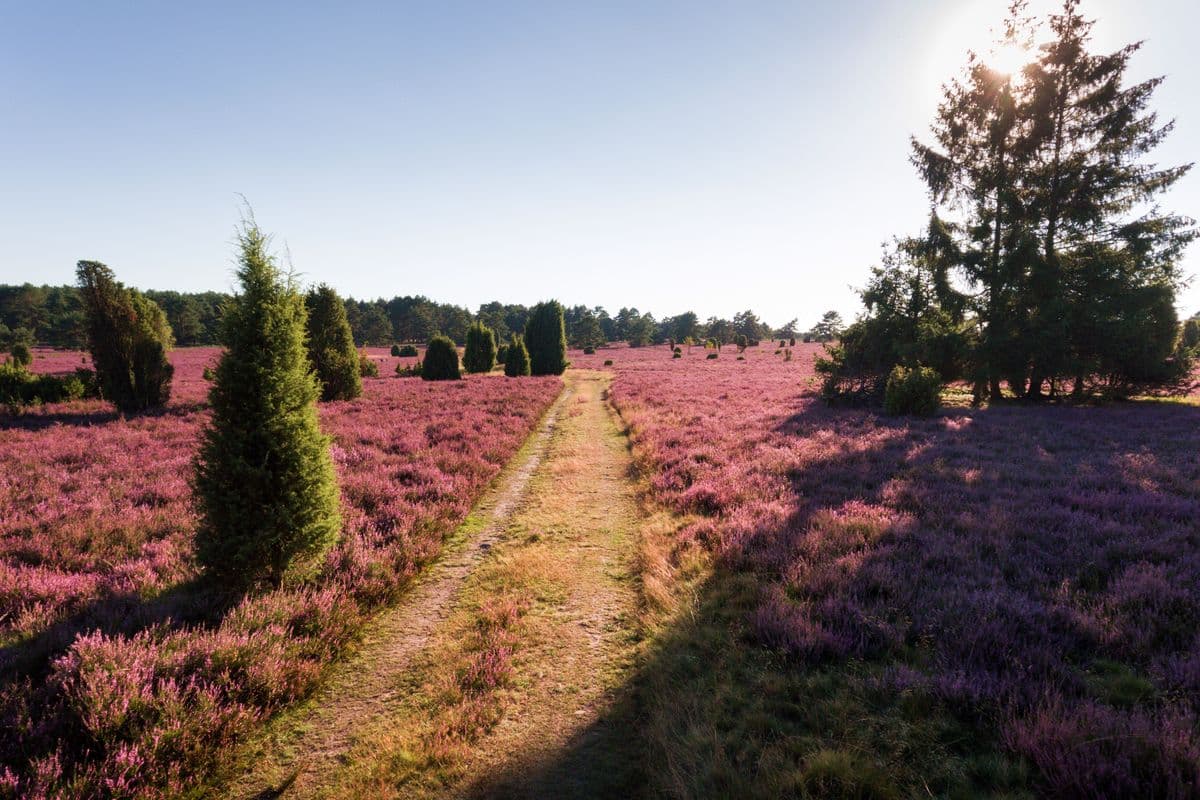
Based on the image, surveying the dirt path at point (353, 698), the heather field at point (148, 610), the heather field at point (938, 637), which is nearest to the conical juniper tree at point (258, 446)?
the heather field at point (148, 610)

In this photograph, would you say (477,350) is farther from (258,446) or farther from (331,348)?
(258,446)

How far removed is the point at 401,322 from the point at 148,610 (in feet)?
408

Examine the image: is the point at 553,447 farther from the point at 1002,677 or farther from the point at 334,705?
the point at 1002,677

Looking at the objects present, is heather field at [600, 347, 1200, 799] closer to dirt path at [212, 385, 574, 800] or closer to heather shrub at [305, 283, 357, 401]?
dirt path at [212, 385, 574, 800]

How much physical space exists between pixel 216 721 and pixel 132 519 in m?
6.06

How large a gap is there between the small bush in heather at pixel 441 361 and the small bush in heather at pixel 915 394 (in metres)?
28.9

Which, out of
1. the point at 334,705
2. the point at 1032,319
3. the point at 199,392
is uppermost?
the point at 1032,319

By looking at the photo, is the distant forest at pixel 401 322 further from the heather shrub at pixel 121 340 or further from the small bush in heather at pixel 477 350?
the heather shrub at pixel 121 340

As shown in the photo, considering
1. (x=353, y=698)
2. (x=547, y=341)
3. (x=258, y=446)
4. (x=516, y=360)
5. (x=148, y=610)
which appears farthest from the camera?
(x=547, y=341)

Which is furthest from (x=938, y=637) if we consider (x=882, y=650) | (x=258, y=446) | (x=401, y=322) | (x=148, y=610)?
(x=401, y=322)

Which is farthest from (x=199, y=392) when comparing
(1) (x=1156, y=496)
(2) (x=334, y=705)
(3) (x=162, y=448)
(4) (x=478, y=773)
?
(1) (x=1156, y=496)

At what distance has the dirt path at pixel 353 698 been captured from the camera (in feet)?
12.3

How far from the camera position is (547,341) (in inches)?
1761

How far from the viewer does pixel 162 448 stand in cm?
1263
